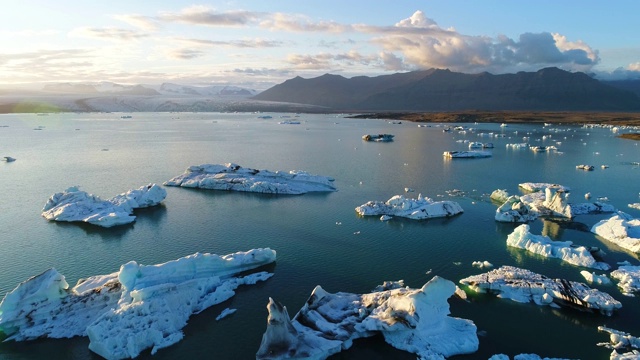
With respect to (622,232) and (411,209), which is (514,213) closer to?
(622,232)

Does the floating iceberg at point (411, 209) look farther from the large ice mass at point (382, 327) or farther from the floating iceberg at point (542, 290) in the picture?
the large ice mass at point (382, 327)

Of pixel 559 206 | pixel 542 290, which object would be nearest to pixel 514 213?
pixel 559 206

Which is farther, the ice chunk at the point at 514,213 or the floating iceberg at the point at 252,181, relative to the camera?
the floating iceberg at the point at 252,181

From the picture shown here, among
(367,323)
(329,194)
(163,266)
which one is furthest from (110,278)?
(329,194)

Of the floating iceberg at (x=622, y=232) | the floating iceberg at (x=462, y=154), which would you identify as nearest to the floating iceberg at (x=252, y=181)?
the floating iceberg at (x=622, y=232)

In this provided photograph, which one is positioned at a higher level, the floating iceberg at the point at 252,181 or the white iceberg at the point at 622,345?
the floating iceberg at the point at 252,181

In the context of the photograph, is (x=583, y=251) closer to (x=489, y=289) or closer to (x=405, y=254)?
(x=489, y=289)

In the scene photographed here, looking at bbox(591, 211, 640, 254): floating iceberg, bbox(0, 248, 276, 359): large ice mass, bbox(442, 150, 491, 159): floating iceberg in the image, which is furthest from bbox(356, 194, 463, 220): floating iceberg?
bbox(442, 150, 491, 159): floating iceberg
